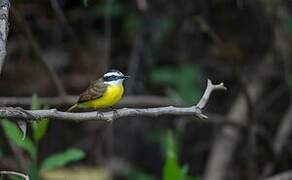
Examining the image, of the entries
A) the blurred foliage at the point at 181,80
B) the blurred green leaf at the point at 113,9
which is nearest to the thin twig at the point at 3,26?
the blurred foliage at the point at 181,80

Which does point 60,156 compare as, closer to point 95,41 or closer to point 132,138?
point 132,138

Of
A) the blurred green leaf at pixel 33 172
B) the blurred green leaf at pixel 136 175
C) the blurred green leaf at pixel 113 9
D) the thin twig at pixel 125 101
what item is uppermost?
the blurred green leaf at pixel 113 9

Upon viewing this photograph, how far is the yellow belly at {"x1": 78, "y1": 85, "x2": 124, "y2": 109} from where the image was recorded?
14.3 ft

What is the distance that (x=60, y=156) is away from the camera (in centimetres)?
447

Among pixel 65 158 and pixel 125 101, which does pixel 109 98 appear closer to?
pixel 65 158

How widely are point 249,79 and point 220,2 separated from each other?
0.88 metres

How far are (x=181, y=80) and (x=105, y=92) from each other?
A: 2.50m

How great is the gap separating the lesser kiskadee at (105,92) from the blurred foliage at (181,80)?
2053mm

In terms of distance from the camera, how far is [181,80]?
687 cm

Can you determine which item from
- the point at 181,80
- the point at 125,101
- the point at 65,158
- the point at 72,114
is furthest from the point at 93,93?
the point at 181,80

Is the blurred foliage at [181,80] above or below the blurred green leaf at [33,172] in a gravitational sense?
above

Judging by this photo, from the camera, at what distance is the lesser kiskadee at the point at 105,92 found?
14.3 ft

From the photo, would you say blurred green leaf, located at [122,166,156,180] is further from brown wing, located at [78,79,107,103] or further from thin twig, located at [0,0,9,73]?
thin twig, located at [0,0,9,73]

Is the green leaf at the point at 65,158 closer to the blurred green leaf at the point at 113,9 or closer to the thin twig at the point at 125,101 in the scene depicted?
the thin twig at the point at 125,101
